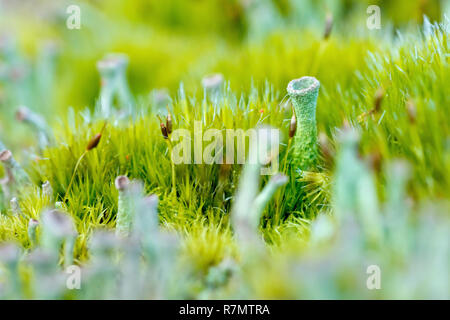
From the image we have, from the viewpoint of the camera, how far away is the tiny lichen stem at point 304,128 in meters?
0.75

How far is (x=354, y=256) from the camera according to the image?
48cm

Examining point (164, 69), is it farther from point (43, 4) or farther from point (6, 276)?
point (43, 4)

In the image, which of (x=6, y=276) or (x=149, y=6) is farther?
(x=149, y=6)

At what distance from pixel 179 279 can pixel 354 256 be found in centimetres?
20

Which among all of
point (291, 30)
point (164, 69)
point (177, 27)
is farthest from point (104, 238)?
point (177, 27)

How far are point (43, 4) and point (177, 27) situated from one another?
961 millimetres

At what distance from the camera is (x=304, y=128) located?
780mm

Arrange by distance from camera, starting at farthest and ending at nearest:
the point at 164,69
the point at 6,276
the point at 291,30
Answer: the point at 164,69
the point at 291,30
the point at 6,276

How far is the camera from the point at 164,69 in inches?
60.7

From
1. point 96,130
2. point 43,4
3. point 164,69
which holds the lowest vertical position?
point 96,130

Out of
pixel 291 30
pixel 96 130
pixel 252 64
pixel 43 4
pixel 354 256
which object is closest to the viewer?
pixel 354 256

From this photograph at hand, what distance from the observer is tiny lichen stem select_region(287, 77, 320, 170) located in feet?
2.48

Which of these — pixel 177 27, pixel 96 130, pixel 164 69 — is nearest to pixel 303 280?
pixel 96 130

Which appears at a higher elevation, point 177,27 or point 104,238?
point 177,27
